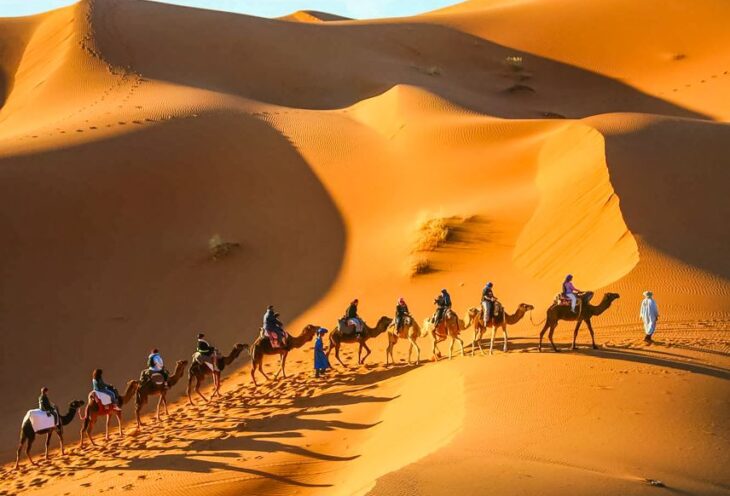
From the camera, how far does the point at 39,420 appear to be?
1614 cm

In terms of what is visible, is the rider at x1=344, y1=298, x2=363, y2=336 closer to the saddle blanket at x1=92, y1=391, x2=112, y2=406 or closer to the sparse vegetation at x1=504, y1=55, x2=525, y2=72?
the saddle blanket at x1=92, y1=391, x2=112, y2=406

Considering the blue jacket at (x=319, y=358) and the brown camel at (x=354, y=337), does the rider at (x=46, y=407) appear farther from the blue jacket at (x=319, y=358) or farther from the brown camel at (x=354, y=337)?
the brown camel at (x=354, y=337)

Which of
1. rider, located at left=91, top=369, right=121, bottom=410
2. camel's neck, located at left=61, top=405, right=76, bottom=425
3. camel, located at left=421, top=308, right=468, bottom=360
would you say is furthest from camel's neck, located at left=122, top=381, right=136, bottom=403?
camel, located at left=421, top=308, right=468, bottom=360

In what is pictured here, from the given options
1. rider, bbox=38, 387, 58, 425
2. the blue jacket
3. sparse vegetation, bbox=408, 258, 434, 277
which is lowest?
rider, bbox=38, 387, 58, 425

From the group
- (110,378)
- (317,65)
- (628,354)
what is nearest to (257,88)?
(317,65)

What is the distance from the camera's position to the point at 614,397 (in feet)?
47.2

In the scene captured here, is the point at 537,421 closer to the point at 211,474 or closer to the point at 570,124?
the point at 211,474

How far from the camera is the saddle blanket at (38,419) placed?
16.1 metres

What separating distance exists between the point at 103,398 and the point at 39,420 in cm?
130

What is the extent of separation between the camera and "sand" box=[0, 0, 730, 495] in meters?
13.4

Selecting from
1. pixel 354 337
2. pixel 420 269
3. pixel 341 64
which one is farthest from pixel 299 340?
pixel 341 64

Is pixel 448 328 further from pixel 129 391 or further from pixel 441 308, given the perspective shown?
pixel 129 391

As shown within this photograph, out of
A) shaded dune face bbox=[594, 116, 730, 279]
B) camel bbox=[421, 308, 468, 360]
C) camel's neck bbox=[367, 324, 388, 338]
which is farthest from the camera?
shaded dune face bbox=[594, 116, 730, 279]

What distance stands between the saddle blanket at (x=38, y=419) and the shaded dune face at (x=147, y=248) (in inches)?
136
